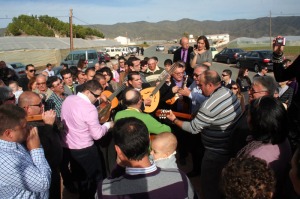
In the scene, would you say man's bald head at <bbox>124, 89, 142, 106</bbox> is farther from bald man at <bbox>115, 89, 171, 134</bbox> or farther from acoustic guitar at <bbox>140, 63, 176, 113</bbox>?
acoustic guitar at <bbox>140, 63, 176, 113</bbox>

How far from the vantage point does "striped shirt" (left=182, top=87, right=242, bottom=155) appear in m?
3.32

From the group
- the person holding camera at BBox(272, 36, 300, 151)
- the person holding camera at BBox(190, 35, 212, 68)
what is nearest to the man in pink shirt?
the person holding camera at BBox(272, 36, 300, 151)

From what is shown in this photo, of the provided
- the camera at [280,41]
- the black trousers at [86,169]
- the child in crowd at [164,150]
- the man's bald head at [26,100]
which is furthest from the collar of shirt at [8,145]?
the camera at [280,41]

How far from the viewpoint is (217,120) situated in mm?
3350

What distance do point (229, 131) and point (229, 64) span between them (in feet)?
87.2

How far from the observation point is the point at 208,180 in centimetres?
357

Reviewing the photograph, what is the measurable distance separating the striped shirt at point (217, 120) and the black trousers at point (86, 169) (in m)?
1.42

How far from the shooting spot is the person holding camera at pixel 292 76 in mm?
3023

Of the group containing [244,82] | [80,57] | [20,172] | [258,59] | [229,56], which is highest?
[229,56]

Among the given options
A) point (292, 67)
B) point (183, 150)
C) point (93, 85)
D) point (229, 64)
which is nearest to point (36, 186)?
point (93, 85)

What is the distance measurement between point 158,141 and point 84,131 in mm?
1289

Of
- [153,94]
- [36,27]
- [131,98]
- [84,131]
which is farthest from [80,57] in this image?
[36,27]

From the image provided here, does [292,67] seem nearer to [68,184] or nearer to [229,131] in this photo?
[229,131]

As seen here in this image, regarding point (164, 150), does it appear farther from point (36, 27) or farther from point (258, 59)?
point (36, 27)
